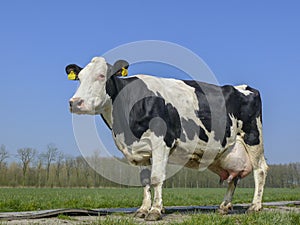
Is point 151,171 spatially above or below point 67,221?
above

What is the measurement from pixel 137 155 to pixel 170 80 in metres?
2.00

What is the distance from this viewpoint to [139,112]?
7.86 meters

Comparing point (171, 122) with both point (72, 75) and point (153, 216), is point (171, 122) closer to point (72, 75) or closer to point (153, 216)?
point (153, 216)

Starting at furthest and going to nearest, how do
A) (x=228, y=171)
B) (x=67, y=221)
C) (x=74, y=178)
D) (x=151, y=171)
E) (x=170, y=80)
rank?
(x=74, y=178), (x=228, y=171), (x=170, y=80), (x=151, y=171), (x=67, y=221)

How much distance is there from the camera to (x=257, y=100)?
9.99 m

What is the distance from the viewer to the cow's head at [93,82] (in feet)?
23.8

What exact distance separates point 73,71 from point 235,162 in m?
4.16

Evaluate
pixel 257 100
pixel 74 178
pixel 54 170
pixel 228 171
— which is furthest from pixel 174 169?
pixel 54 170

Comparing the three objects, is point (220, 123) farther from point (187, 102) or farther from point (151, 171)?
point (151, 171)

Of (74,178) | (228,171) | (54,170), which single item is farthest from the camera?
(54,170)

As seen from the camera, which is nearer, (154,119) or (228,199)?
(154,119)

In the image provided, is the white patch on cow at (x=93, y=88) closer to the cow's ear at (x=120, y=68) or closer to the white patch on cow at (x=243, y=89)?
the cow's ear at (x=120, y=68)

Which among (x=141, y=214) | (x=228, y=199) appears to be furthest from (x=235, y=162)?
(x=141, y=214)

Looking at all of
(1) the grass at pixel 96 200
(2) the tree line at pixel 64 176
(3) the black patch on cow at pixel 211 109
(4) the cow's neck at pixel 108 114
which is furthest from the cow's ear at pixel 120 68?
(2) the tree line at pixel 64 176
